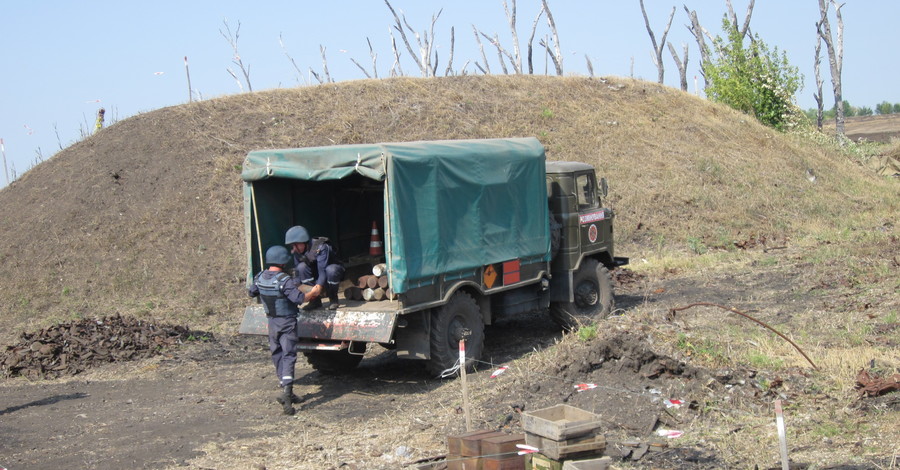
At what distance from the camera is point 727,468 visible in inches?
249

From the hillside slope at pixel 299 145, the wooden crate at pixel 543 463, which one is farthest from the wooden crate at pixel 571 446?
the hillside slope at pixel 299 145

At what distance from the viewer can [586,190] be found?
42.4ft

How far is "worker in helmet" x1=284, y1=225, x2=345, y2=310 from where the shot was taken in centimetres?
983

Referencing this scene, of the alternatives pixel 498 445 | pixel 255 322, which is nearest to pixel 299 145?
pixel 255 322

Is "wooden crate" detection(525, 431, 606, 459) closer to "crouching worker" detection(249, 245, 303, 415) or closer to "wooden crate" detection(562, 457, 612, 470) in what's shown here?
"wooden crate" detection(562, 457, 612, 470)

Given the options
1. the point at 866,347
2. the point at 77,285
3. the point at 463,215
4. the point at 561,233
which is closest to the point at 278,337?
the point at 463,215

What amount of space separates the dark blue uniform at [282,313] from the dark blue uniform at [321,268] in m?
0.52

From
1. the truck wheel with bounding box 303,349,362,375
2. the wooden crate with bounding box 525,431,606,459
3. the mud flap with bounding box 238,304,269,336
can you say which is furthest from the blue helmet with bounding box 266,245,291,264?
the wooden crate with bounding box 525,431,606,459

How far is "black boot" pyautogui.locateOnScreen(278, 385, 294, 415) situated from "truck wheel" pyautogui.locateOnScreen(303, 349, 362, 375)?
70.4 inches

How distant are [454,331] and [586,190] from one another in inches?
150

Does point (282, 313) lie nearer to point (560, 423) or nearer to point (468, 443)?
point (468, 443)

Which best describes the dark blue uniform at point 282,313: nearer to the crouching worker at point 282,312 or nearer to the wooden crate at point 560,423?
the crouching worker at point 282,312

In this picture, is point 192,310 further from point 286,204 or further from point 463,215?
point 463,215

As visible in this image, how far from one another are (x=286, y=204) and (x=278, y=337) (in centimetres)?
236
